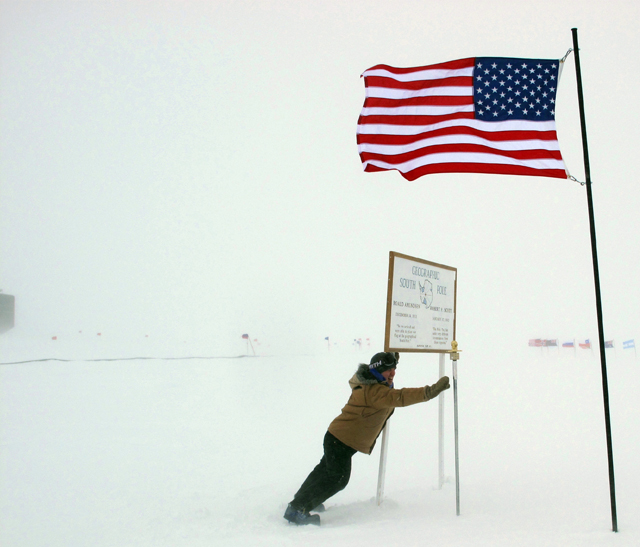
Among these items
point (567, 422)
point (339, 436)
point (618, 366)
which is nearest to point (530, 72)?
point (339, 436)

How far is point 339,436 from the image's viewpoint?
4516 millimetres

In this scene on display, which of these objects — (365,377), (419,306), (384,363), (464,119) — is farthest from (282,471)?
(464,119)

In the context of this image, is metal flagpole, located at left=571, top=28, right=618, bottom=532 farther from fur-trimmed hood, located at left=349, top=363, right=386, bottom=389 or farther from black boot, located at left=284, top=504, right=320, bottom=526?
black boot, located at left=284, top=504, right=320, bottom=526

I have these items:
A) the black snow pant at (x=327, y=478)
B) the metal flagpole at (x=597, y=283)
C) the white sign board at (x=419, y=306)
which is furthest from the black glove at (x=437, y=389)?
the metal flagpole at (x=597, y=283)

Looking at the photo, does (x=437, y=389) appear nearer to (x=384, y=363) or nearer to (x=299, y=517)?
(x=384, y=363)

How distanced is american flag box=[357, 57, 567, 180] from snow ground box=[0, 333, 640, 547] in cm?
311

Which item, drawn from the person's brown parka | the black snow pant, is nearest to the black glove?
the person's brown parka

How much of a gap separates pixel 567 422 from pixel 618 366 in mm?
13303

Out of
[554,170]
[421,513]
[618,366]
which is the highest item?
[554,170]

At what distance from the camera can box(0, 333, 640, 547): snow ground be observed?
4105 millimetres

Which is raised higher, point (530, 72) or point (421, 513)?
point (530, 72)

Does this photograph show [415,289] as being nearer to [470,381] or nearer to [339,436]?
[339,436]

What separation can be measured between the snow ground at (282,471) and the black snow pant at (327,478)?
0.24 metres

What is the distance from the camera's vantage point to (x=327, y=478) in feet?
14.8
